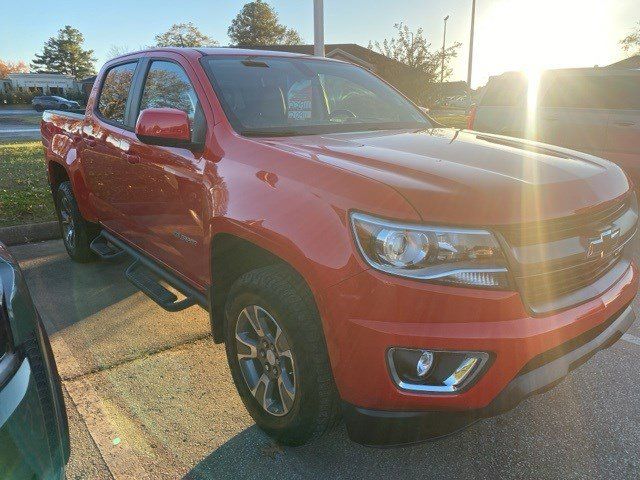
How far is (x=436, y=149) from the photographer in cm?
237

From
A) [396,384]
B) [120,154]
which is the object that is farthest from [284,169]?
Result: [120,154]

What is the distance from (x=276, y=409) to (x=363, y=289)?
0.91 metres

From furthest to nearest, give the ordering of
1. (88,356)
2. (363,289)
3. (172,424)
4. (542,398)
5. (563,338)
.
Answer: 1. (88,356)
2. (542,398)
3. (172,424)
4. (563,338)
5. (363,289)

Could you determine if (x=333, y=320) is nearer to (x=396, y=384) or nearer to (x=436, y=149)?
(x=396, y=384)

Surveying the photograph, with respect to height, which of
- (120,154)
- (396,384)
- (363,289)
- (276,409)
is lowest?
(276,409)

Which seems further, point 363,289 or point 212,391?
point 212,391

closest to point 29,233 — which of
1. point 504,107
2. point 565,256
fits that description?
point 565,256

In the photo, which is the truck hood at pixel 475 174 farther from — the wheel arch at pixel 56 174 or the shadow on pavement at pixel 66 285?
the wheel arch at pixel 56 174

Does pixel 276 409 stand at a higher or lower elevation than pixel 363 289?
lower

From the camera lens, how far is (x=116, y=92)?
12.9 ft

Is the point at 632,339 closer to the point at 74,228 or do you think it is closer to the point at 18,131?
the point at 74,228

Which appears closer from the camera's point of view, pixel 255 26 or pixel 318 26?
pixel 318 26

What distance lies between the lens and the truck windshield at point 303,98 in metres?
2.73

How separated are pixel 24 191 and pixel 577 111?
24.3 feet
